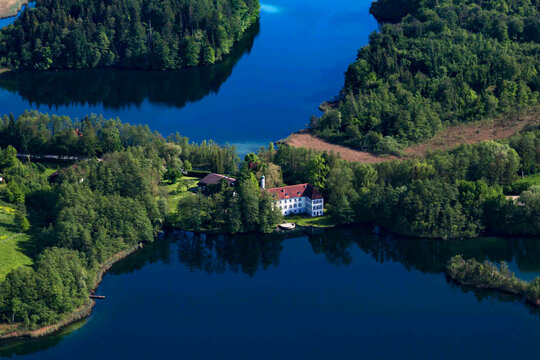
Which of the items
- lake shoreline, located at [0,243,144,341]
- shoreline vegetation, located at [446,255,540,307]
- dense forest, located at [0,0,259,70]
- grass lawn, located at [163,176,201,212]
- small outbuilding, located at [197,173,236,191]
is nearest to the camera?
lake shoreline, located at [0,243,144,341]

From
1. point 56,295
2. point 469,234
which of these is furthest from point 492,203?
point 56,295

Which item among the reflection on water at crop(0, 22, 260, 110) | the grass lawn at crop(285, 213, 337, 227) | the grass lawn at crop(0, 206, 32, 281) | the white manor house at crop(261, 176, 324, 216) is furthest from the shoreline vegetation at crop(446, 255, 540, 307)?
the reflection on water at crop(0, 22, 260, 110)

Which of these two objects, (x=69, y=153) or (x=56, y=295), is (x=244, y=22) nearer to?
(x=69, y=153)

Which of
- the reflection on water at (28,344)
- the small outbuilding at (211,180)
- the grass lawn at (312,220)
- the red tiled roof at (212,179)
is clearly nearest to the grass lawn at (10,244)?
the reflection on water at (28,344)

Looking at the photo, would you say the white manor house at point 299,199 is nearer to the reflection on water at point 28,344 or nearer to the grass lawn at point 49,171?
the grass lawn at point 49,171

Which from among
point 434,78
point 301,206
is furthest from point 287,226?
point 434,78

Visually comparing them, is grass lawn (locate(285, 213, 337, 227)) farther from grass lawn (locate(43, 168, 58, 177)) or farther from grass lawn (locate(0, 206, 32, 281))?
grass lawn (locate(43, 168, 58, 177))
